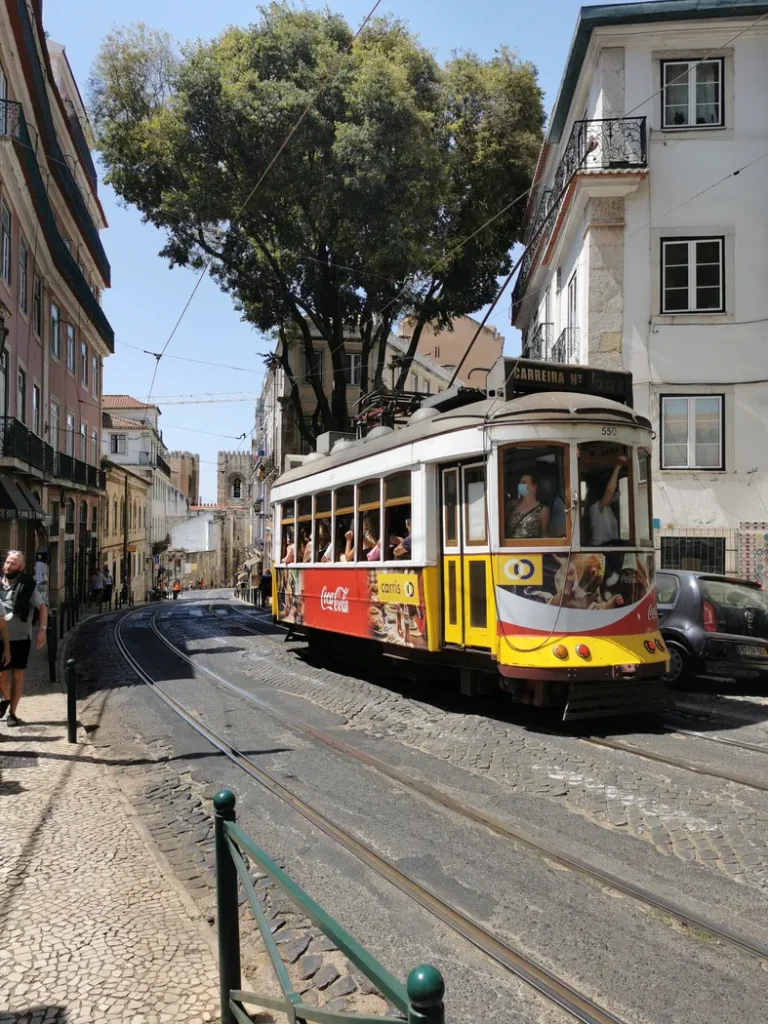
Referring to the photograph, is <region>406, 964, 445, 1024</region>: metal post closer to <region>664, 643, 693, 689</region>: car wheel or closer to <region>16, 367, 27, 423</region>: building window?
<region>664, 643, 693, 689</region>: car wheel

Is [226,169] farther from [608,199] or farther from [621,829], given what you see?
[621,829]

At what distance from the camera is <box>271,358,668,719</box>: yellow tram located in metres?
7.99

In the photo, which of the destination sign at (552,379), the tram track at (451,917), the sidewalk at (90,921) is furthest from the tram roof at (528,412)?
the sidewalk at (90,921)

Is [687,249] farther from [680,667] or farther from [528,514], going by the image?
[528,514]

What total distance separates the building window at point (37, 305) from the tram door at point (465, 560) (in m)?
19.4

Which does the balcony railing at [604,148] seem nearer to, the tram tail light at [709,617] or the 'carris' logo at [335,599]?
the 'carris' logo at [335,599]

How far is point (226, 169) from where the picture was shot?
2094 cm

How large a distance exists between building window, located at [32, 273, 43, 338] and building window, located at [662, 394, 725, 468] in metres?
17.9

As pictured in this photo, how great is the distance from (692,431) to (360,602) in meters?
8.11

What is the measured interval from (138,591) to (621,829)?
5086 cm

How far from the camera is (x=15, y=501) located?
1938cm

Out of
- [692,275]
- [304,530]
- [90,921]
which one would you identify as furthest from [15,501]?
[90,921]

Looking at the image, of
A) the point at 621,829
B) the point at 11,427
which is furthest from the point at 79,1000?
the point at 11,427

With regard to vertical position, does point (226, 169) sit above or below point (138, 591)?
above
